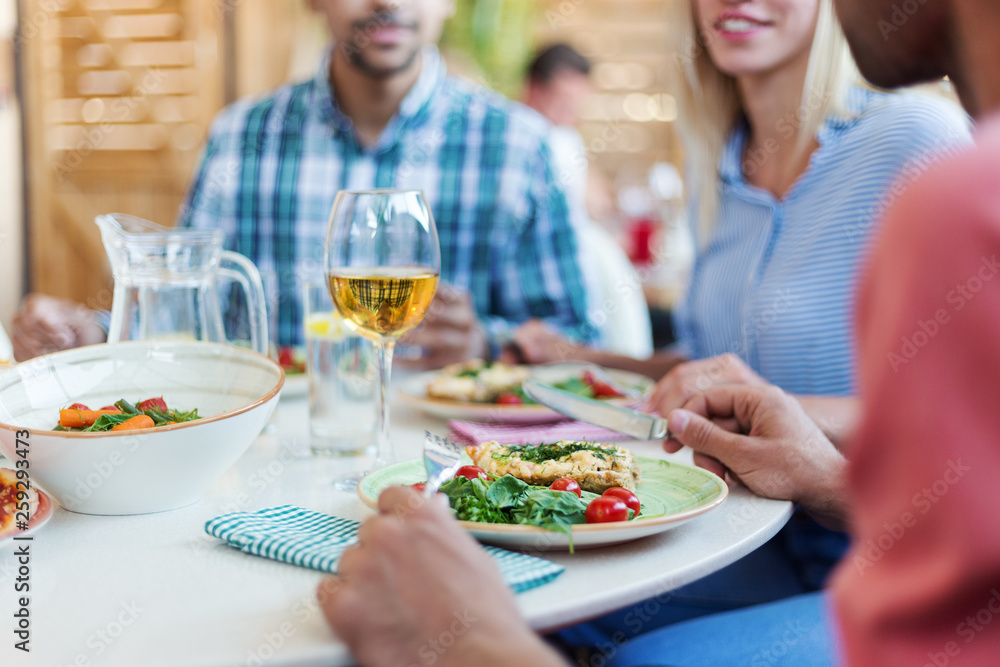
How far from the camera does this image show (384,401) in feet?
3.40

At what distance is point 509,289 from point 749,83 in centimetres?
82

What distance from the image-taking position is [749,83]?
5.74ft

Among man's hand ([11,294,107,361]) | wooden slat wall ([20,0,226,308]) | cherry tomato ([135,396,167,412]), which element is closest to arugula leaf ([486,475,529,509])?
cherry tomato ([135,396,167,412])

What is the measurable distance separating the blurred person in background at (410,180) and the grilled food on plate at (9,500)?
1.37 meters

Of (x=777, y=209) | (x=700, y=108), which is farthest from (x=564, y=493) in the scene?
(x=700, y=108)

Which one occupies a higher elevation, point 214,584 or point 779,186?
point 779,186

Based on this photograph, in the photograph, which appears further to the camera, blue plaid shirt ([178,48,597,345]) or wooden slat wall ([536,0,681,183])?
wooden slat wall ([536,0,681,183])

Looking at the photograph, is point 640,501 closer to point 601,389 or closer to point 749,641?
point 749,641

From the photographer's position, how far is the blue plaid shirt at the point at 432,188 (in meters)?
2.28

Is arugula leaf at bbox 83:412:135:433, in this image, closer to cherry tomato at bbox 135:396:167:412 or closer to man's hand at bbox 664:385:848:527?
cherry tomato at bbox 135:396:167:412

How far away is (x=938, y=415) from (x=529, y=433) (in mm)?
733

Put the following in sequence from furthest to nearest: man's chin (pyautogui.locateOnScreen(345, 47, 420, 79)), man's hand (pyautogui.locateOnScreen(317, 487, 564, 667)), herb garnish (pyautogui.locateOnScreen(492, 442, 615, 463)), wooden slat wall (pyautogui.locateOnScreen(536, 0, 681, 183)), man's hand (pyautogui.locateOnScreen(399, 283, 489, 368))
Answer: wooden slat wall (pyautogui.locateOnScreen(536, 0, 681, 183)), man's chin (pyautogui.locateOnScreen(345, 47, 420, 79)), man's hand (pyautogui.locateOnScreen(399, 283, 489, 368)), herb garnish (pyautogui.locateOnScreen(492, 442, 615, 463)), man's hand (pyautogui.locateOnScreen(317, 487, 564, 667))

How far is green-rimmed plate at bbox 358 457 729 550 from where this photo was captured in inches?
29.8

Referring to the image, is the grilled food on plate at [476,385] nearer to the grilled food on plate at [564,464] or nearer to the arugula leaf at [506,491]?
the grilled food on plate at [564,464]
